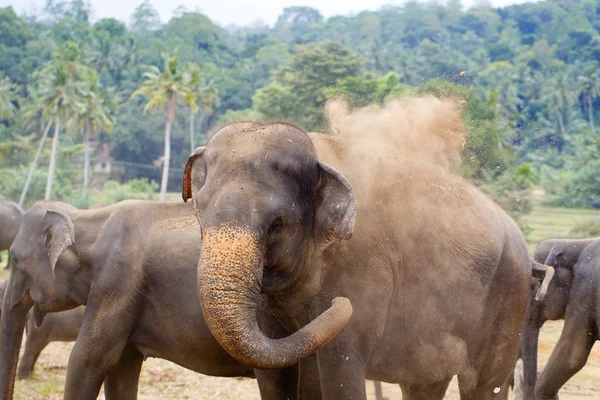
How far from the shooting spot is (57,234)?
6.02 meters

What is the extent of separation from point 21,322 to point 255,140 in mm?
3560

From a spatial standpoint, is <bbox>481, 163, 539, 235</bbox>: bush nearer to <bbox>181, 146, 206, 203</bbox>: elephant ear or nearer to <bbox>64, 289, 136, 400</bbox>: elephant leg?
<bbox>64, 289, 136, 400</bbox>: elephant leg

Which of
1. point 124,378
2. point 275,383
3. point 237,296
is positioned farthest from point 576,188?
point 237,296

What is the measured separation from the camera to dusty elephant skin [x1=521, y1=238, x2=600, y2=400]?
7.34 metres

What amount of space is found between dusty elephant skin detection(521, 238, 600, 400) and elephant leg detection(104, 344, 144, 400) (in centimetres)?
334

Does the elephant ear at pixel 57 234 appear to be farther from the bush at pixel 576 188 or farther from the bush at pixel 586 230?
the bush at pixel 576 188

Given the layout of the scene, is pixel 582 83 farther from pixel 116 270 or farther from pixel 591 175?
pixel 116 270

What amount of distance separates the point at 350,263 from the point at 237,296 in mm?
885

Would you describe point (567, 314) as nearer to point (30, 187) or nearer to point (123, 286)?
point (123, 286)

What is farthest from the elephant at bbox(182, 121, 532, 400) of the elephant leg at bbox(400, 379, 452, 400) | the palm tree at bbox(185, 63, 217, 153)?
the palm tree at bbox(185, 63, 217, 153)

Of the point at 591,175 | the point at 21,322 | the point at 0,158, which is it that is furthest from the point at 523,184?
the point at 0,158

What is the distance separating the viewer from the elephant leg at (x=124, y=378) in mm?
6390

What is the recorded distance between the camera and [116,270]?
19.4 feet

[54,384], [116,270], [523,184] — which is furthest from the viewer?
[523,184]
